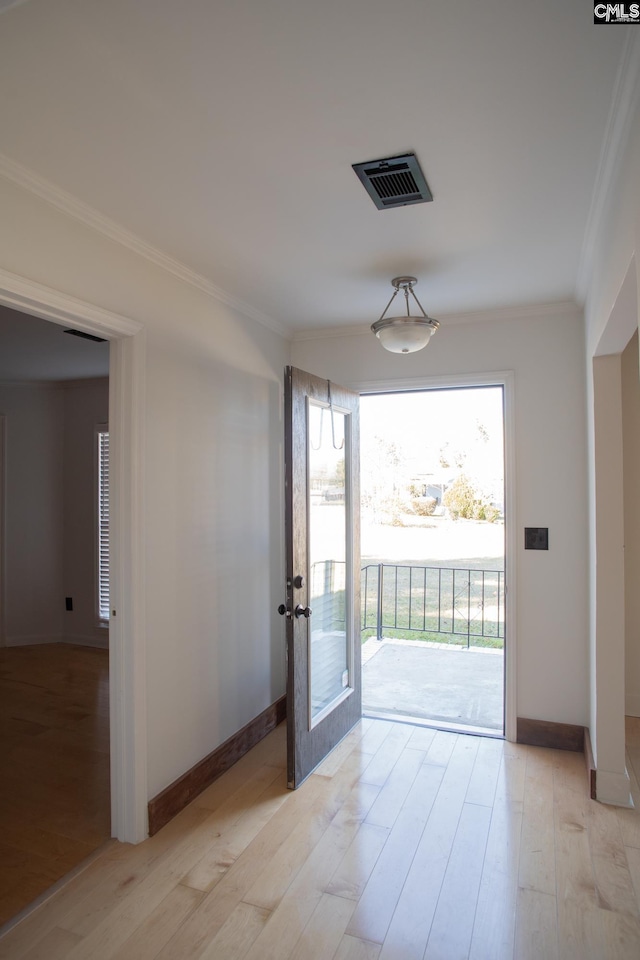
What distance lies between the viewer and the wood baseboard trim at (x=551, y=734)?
10.7 feet

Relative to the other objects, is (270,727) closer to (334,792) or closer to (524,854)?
(334,792)

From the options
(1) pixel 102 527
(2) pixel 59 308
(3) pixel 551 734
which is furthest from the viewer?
(1) pixel 102 527

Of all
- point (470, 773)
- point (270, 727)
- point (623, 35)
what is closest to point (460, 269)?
point (623, 35)

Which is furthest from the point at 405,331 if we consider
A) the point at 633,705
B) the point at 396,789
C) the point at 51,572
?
the point at 51,572

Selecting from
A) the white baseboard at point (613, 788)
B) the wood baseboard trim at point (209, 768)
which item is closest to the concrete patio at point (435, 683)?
the wood baseboard trim at point (209, 768)

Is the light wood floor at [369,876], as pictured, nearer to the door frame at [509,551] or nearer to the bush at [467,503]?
the door frame at [509,551]

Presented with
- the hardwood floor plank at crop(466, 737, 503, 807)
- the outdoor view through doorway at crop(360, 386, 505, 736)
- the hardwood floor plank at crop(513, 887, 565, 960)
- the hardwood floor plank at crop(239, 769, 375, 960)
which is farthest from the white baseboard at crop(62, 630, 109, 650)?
the hardwood floor plank at crop(513, 887, 565, 960)

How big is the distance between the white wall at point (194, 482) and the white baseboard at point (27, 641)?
3.40 m

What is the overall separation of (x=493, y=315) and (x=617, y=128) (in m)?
1.85

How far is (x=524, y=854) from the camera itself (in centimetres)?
233

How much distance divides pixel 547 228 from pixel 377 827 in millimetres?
2637

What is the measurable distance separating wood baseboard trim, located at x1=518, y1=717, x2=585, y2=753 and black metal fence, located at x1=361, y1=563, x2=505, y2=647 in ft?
8.76

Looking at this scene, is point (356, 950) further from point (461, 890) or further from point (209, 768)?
point (209, 768)

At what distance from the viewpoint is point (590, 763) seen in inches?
113
